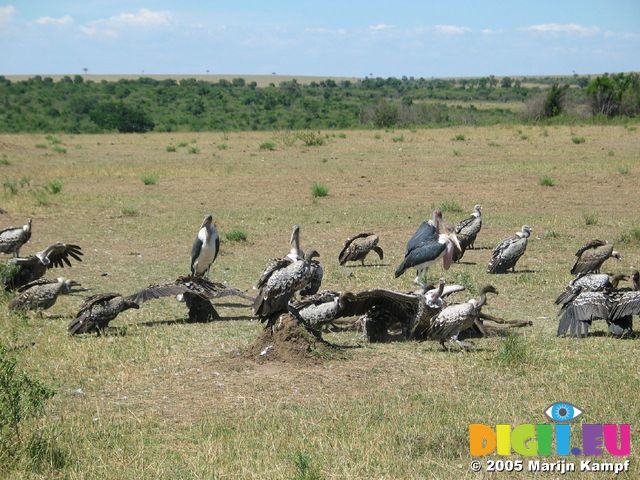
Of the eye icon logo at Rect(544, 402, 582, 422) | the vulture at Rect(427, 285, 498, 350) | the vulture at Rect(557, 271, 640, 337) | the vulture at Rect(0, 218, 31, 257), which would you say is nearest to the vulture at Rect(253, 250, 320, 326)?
the vulture at Rect(427, 285, 498, 350)

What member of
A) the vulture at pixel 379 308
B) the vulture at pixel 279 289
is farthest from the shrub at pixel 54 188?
the vulture at pixel 279 289

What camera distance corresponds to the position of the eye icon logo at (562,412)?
629cm

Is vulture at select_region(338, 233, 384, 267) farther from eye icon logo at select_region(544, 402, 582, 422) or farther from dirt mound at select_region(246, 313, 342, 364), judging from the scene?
eye icon logo at select_region(544, 402, 582, 422)

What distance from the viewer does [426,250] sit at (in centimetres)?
1138

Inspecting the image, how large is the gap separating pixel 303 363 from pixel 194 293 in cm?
243

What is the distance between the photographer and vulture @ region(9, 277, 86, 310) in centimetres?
1008

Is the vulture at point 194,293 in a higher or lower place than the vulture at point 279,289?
lower

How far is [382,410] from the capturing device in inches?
258

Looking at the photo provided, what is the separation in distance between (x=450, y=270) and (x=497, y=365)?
519 cm

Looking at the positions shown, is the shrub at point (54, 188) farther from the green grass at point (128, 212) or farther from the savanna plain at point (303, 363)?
the green grass at point (128, 212)

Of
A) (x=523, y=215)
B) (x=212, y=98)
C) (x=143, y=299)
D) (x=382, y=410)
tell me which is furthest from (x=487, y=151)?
(x=212, y=98)

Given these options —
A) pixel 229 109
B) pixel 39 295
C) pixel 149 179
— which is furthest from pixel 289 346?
pixel 229 109

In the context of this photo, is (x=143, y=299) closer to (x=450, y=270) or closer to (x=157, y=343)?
(x=157, y=343)

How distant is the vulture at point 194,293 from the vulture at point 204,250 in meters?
1.86
